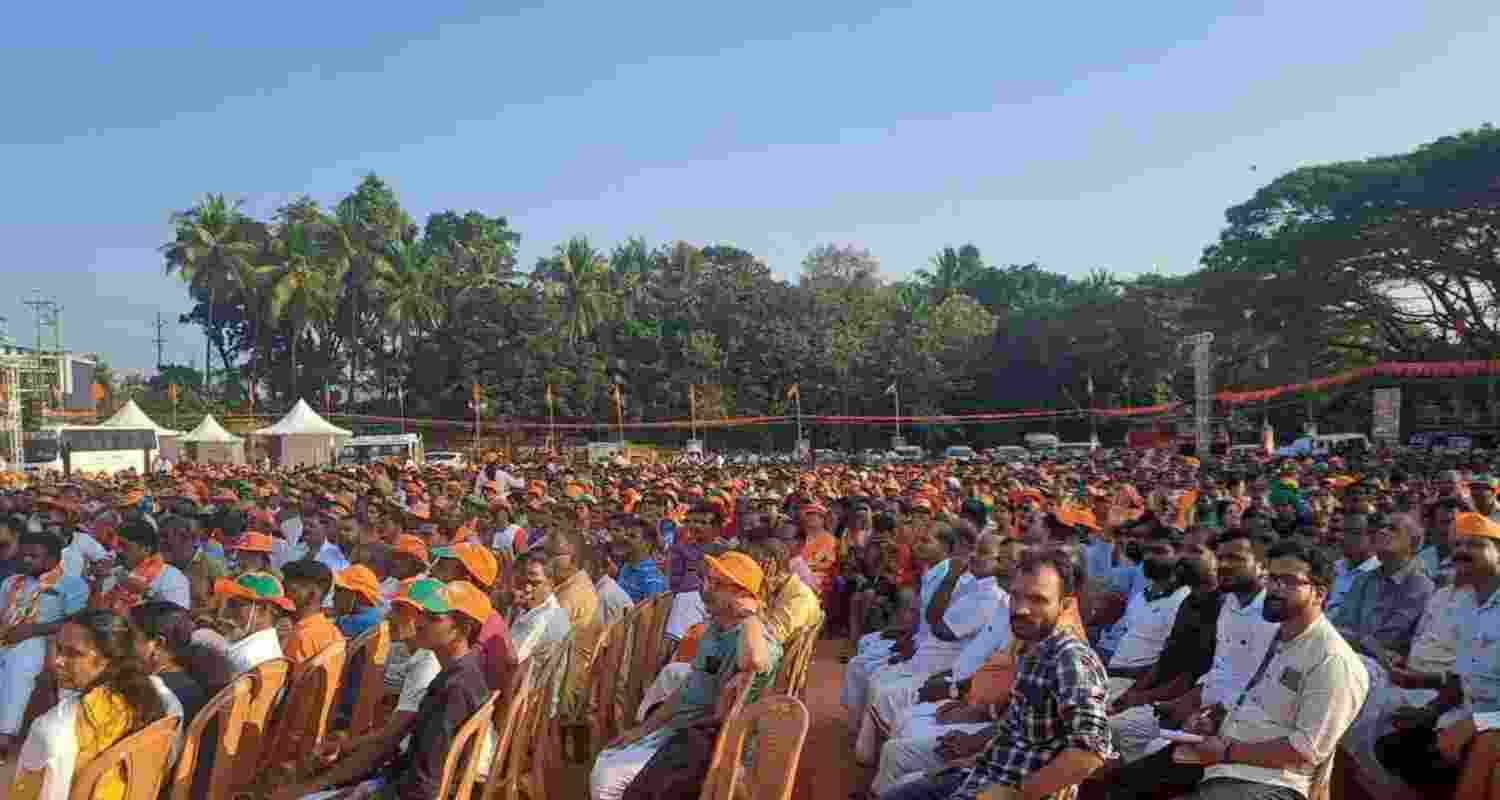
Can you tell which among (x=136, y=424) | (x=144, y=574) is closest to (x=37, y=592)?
(x=144, y=574)

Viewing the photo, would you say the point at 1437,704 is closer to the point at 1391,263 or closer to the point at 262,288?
the point at 1391,263

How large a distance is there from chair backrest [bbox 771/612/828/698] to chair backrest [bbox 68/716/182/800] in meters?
2.23

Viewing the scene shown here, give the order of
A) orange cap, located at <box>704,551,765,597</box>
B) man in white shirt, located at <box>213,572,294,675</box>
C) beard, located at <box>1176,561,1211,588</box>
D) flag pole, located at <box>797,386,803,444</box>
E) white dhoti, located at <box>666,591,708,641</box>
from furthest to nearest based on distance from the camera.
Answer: flag pole, located at <box>797,386,803,444</box> → white dhoti, located at <box>666,591,708,641</box> → beard, located at <box>1176,561,1211,588</box> → man in white shirt, located at <box>213,572,294,675</box> → orange cap, located at <box>704,551,765,597</box>

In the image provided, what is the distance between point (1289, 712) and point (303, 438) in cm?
3408

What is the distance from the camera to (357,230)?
50688mm

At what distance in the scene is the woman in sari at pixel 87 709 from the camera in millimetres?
3281

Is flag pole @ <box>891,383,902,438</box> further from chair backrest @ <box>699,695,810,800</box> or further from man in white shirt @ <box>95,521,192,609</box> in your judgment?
chair backrest @ <box>699,695,810,800</box>

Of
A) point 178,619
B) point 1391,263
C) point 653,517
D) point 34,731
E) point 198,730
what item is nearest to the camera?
point 34,731

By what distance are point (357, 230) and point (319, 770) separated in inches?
1951

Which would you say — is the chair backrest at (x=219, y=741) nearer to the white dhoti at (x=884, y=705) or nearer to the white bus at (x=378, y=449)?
the white dhoti at (x=884, y=705)

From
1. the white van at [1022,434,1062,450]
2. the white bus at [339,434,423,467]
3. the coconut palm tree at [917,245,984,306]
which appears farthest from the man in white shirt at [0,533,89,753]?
the coconut palm tree at [917,245,984,306]

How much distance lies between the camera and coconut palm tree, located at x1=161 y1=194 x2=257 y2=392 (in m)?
48.5

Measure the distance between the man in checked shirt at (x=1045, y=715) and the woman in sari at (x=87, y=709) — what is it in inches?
103

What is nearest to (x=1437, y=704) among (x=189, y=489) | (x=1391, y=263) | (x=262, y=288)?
(x=189, y=489)
